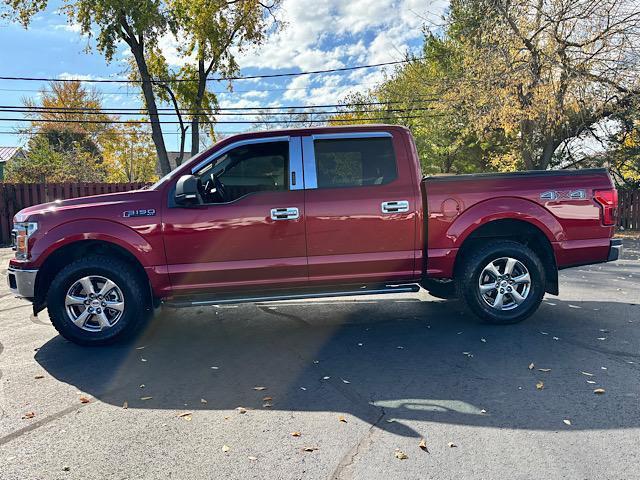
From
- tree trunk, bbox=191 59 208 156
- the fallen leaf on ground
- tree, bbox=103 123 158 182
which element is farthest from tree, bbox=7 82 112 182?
the fallen leaf on ground

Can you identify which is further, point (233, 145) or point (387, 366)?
point (233, 145)

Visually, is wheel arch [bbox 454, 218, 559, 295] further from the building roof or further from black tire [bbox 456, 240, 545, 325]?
the building roof

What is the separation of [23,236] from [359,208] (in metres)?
3.27

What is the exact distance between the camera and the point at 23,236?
4652 mm

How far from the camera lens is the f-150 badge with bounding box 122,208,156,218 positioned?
4617mm

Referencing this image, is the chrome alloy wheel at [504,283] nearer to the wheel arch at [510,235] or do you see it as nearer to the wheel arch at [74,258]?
the wheel arch at [510,235]

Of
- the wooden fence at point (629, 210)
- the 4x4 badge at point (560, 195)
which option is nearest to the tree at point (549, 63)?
the wooden fence at point (629, 210)

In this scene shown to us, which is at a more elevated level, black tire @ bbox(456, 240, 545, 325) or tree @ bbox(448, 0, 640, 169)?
tree @ bbox(448, 0, 640, 169)

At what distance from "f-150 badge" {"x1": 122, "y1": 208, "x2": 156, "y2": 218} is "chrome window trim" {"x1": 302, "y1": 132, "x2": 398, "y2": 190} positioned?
1.51 m

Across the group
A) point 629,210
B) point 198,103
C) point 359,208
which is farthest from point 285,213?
point 198,103

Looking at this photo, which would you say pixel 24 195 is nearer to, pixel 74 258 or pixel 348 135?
pixel 74 258

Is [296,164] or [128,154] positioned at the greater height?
[128,154]

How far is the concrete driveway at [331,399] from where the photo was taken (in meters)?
2.65

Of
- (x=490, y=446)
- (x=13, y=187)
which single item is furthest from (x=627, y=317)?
(x=13, y=187)
